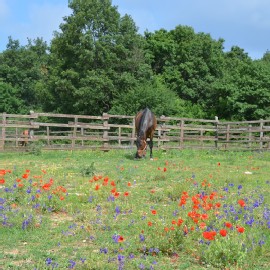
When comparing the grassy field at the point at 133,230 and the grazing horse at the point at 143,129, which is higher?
the grazing horse at the point at 143,129

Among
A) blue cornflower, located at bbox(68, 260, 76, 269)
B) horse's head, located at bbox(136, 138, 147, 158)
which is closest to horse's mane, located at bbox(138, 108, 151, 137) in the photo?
horse's head, located at bbox(136, 138, 147, 158)

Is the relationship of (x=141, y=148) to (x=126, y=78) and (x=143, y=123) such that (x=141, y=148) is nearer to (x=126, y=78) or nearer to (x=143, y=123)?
(x=143, y=123)

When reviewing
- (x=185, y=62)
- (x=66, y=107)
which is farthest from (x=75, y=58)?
(x=185, y=62)

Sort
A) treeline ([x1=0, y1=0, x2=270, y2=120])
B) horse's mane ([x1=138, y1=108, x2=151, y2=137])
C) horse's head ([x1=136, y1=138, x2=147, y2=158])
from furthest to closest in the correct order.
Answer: treeline ([x1=0, y1=0, x2=270, y2=120])
horse's mane ([x1=138, y1=108, x2=151, y2=137])
horse's head ([x1=136, y1=138, x2=147, y2=158])

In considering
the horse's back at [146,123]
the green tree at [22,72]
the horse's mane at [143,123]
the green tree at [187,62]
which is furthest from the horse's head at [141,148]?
the green tree at [22,72]

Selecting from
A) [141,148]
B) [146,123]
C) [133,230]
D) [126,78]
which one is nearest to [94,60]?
[126,78]

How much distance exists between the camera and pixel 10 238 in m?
4.91

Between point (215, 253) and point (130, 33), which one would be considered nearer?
point (215, 253)

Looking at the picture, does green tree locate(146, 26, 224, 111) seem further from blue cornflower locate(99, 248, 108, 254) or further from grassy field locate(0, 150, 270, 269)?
blue cornflower locate(99, 248, 108, 254)

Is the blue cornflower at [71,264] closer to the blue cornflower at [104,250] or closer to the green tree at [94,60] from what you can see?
the blue cornflower at [104,250]

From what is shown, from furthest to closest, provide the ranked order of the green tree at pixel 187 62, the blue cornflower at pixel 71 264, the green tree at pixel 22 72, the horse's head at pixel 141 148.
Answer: the green tree at pixel 22 72, the green tree at pixel 187 62, the horse's head at pixel 141 148, the blue cornflower at pixel 71 264

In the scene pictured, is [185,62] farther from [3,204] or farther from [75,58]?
[3,204]

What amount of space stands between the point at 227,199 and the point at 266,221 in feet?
5.24

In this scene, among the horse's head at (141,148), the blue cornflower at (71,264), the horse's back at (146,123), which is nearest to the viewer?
the blue cornflower at (71,264)
